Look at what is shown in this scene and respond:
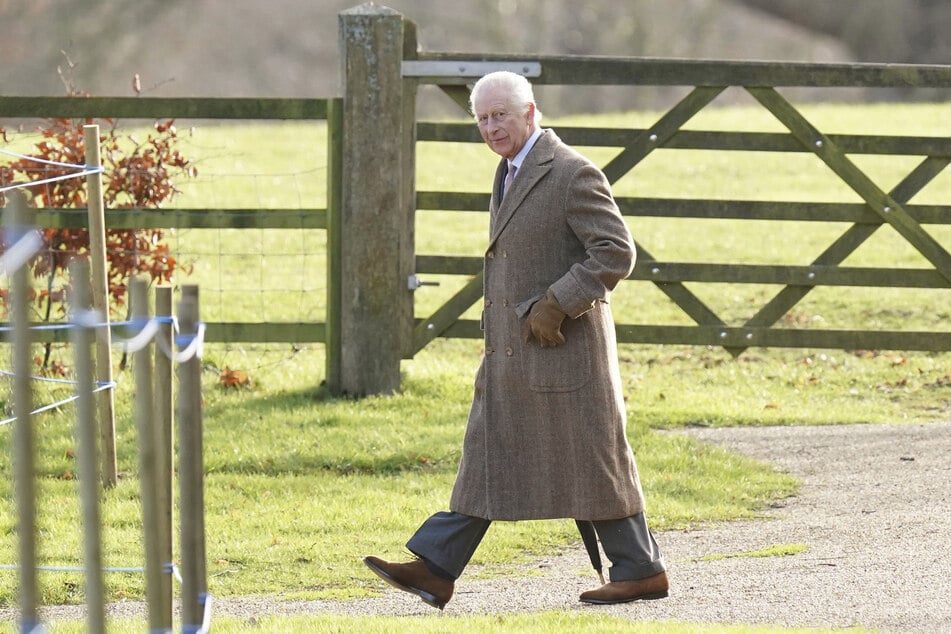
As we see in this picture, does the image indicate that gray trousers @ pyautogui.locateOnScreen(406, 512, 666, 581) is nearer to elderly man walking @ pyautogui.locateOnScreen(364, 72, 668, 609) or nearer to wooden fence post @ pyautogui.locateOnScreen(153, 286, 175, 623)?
elderly man walking @ pyautogui.locateOnScreen(364, 72, 668, 609)

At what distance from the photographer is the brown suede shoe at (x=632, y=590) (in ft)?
16.7

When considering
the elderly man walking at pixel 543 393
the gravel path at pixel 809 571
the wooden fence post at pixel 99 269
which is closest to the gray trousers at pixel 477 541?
the elderly man walking at pixel 543 393

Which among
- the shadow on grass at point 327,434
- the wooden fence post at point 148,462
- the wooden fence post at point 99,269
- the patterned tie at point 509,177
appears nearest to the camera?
the wooden fence post at point 148,462

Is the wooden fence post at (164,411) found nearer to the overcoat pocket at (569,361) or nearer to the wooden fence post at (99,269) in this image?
the overcoat pocket at (569,361)

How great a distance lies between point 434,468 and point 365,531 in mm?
1200

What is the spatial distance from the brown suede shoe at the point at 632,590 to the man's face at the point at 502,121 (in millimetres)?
1620

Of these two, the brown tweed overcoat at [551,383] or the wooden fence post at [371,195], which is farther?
the wooden fence post at [371,195]

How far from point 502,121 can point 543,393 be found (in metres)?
1.00

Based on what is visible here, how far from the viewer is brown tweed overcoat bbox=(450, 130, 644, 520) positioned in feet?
16.5

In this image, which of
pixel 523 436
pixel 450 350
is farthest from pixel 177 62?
pixel 523 436

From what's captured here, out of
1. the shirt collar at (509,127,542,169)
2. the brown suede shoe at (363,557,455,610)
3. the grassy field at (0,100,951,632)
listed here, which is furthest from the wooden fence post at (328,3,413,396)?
the brown suede shoe at (363,557,455,610)

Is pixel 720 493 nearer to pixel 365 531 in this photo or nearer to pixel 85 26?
pixel 365 531

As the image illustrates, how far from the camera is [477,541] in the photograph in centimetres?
521

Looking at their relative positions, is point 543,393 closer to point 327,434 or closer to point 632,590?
point 632,590
